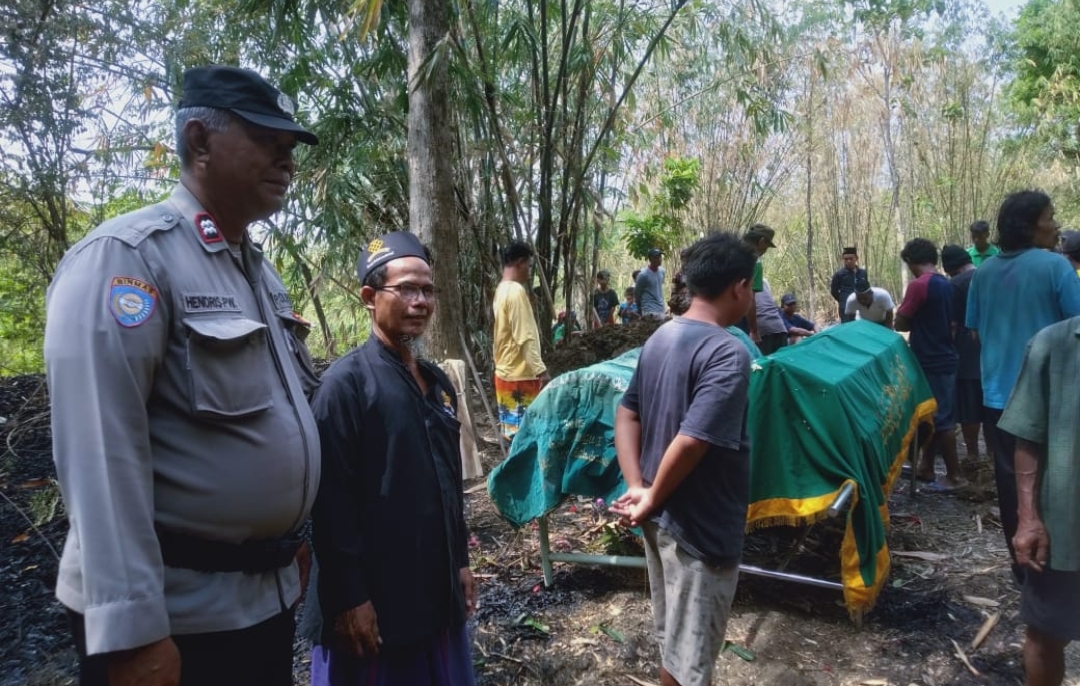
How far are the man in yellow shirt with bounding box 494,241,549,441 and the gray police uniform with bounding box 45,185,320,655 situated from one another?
10.4 feet

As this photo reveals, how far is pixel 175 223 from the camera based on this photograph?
123 cm

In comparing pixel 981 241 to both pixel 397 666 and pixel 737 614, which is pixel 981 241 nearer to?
pixel 737 614

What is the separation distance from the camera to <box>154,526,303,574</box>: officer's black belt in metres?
1.15

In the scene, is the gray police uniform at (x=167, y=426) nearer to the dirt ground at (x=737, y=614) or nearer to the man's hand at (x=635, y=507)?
the man's hand at (x=635, y=507)

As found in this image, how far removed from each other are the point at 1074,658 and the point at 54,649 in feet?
13.0

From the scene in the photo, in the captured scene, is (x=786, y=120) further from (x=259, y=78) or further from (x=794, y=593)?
(x=259, y=78)

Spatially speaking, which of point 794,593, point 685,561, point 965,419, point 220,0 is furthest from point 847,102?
point 685,561

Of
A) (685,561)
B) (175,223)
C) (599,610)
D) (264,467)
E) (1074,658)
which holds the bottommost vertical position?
(1074,658)

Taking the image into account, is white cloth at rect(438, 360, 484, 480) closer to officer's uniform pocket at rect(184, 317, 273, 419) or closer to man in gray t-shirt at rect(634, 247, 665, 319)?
officer's uniform pocket at rect(184, 317, 273, 419)

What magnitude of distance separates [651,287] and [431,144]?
16.1 feet

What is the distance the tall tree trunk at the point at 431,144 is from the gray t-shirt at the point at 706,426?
9.18 feet

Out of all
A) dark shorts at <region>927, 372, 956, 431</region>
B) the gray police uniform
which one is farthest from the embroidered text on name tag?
dark shorts at <region>927, 372, 956, 431</region>

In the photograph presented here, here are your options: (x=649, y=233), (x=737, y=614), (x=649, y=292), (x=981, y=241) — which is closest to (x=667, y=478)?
(x=737, y=614)

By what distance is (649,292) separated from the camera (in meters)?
8.88
